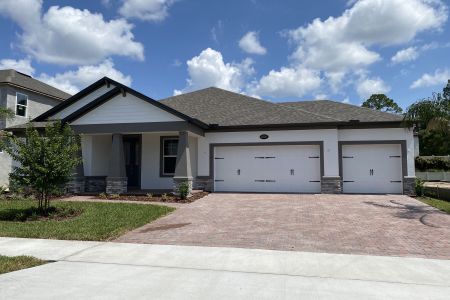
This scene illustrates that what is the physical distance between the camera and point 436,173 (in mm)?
29719

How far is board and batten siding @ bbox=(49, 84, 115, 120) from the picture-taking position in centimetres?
1914

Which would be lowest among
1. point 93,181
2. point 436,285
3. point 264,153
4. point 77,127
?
point 436,285

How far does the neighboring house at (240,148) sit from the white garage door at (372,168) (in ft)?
0.15

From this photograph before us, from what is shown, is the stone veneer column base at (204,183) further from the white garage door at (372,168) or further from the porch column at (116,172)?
the white garage door at (372,168)

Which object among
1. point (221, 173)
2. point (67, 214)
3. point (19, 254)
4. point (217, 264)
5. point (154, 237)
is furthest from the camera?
point (221, 173)

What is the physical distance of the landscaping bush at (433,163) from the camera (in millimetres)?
31141

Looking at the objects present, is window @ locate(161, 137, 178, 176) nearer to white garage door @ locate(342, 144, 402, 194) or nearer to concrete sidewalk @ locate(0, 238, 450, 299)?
white garage door @ locate(342, 144, 402, 194)

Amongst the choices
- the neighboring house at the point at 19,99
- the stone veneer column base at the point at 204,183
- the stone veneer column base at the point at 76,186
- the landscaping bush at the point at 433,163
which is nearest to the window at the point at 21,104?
the neighboring house at the point at 19,99

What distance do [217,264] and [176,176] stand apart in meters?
9.42

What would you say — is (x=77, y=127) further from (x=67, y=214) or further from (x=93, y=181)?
(x=67, y=214)

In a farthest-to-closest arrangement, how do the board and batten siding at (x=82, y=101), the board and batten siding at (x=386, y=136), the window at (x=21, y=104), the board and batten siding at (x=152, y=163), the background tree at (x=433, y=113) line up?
the window at (x=21, y=104)
the board and batten siding at (x=82, y=101)
the board and batten siding at (x=152, y=163)
the board and batten siding at (x=386, y=136)
the background tree at (x=433, y=113)

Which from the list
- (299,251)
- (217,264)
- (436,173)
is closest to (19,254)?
A: (217,264)

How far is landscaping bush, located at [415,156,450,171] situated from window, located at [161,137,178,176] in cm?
2358

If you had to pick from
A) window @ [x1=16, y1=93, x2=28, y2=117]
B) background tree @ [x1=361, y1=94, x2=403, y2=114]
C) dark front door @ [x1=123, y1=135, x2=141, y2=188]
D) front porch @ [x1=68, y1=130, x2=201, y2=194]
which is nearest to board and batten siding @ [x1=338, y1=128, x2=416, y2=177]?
front porch @ [x1=68, y1=130, x2=201, y2=194]
